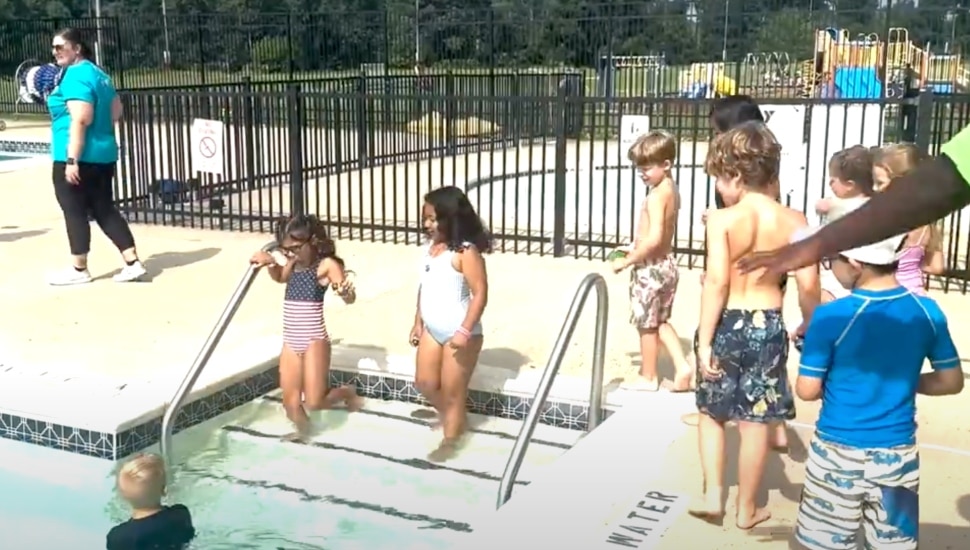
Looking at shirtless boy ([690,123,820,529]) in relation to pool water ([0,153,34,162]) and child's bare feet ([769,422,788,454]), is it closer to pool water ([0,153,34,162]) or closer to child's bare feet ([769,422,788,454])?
child's bare feet ([769,422,788,454])

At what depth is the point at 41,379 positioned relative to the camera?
538 centimetres

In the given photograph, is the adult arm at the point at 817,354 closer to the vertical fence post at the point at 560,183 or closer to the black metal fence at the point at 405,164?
the black metal fence at the point at 405,164

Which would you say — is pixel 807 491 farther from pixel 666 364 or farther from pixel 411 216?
pixel 411 216

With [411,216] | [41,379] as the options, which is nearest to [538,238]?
[411,216]

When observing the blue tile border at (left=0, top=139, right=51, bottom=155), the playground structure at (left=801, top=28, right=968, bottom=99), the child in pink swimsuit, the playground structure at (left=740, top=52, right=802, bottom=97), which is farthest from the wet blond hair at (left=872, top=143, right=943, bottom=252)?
the playground structure at (left=740, top=52, right=802, bottom=97)

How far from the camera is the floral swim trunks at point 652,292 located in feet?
17.1

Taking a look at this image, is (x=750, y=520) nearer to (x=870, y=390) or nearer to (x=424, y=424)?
(x=870, y=390)

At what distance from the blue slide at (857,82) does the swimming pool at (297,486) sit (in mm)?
14005

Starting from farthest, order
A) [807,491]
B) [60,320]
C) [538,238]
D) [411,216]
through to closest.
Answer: [411,216]
[538,238]
[60,320]
[807,491]

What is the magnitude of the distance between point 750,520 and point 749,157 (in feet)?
4.09

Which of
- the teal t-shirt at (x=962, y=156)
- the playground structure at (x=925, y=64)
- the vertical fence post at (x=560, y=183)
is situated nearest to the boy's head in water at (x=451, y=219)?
the teal t-shirt at (x=962, y=156)

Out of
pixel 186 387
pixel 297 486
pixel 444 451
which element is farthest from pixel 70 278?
pixel 444 451

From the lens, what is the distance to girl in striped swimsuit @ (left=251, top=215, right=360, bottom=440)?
5148 mm

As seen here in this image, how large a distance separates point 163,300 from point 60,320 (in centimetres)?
75
